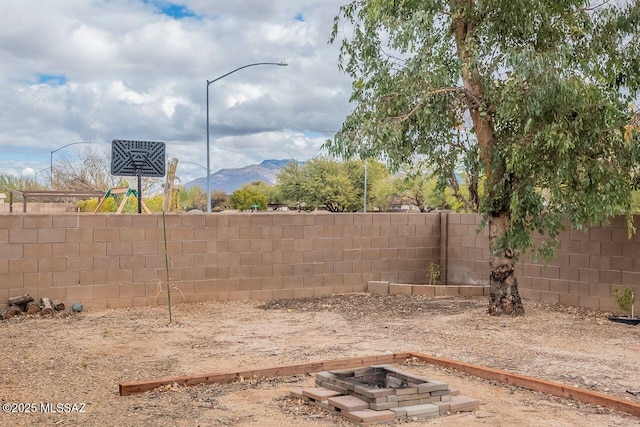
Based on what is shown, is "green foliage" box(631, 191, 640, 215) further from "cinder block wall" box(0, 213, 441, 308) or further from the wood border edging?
the wood border edging

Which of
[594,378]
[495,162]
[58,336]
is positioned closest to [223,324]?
[58,336]

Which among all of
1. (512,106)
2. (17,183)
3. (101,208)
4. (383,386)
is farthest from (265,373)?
(17,183)

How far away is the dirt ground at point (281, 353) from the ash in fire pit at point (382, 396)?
0.11m

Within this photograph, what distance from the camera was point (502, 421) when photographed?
20.5 feet

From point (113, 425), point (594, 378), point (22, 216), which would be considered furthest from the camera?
point (22, 216)

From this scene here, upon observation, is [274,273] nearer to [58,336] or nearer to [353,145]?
[353,145]

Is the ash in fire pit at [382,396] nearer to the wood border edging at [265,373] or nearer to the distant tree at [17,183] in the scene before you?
the wood border edging at [265,373]

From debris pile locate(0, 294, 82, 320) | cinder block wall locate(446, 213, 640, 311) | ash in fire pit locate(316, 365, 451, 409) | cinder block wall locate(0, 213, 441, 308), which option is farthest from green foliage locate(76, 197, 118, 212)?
ash in fire pit locate(316, 365, 451, 409)

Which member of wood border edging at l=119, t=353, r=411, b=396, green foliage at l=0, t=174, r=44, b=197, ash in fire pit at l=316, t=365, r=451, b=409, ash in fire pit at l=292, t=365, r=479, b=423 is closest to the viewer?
ash in fire pit at l=292, t=365, r=479, b=423

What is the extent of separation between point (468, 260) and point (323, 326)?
537 cm

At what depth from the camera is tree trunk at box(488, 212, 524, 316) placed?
12.2m

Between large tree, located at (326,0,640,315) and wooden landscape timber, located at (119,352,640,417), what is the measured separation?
3.72m

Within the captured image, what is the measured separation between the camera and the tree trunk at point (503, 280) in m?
12.2

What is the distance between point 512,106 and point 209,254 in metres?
6.20
